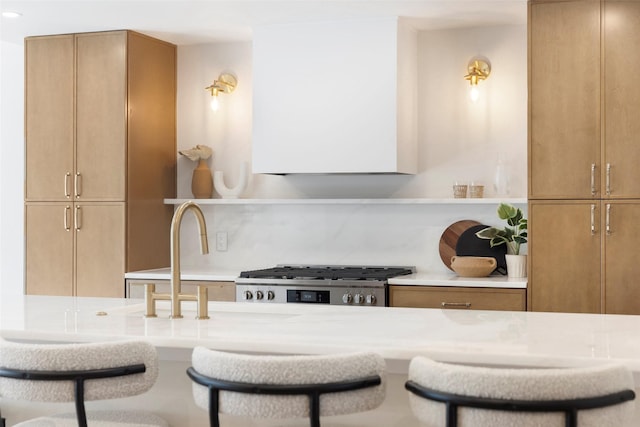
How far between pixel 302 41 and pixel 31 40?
1.80 m

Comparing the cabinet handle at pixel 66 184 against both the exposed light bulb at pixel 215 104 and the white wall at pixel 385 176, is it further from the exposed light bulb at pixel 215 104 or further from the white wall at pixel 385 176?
the exposed light bulb at pixel 215 104

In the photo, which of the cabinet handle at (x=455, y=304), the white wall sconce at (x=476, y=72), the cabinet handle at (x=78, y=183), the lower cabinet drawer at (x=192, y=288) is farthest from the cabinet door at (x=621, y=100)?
the cabinet handle at (x=78, y=183)

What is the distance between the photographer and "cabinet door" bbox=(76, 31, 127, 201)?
528 cm

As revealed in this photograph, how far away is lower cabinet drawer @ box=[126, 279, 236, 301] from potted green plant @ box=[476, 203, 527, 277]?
1.49 metres

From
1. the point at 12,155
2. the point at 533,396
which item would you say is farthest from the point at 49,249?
the point at 533,396

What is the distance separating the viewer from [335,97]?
501cm

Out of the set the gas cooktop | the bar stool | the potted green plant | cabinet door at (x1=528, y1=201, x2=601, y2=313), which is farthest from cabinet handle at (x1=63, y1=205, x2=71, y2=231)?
the bar stool

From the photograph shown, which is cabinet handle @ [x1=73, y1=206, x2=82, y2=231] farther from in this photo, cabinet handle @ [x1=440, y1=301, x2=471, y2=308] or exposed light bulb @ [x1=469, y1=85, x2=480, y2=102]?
exposed light bulb @ [x1=469, y1=85, x2=480, y2=102]

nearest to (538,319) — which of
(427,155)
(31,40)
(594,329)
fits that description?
(594,329)

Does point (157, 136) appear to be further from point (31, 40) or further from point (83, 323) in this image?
point (83, 323)

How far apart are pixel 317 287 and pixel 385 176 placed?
3.05ft

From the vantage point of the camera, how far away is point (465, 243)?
16.8ft

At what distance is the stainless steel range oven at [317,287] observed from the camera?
470 cm

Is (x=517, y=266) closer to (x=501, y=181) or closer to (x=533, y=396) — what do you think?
(x=501, y=181)
